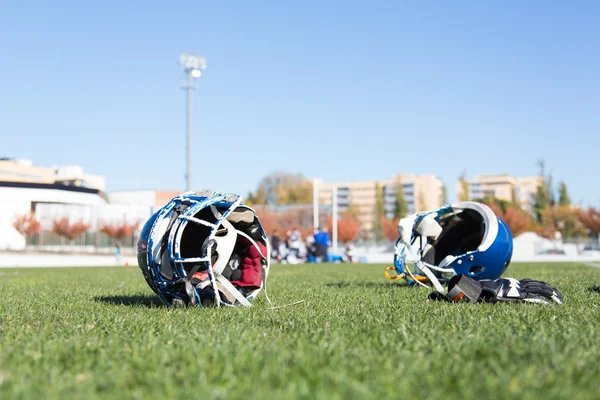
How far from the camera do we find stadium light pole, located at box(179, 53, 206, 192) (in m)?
34.6

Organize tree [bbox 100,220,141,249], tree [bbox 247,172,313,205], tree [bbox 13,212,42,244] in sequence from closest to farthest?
tree [bbox 13,212,42,244] < tree [bbox 100,220,141,249] < tree [bbox 247,172,313,205]

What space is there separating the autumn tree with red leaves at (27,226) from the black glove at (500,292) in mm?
56849

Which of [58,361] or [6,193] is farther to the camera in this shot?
[6,193]

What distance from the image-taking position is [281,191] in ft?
401

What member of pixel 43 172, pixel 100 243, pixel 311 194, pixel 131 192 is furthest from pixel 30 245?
pixel 311 194

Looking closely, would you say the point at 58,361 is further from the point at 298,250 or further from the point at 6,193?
the point at 6,193

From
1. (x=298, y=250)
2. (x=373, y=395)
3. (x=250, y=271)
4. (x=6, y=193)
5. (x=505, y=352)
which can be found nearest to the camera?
(x=373, y=395)

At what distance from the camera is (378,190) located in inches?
4970

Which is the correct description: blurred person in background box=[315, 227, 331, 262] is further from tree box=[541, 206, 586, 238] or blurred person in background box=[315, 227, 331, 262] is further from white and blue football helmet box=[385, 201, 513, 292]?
tree box=[541, 206, 586, 238]

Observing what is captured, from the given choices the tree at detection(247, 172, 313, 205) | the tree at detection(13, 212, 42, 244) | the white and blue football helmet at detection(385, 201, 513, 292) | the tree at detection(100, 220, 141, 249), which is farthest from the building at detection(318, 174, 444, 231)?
the white and blue football helmet at detection(385, 201, 513, 292)

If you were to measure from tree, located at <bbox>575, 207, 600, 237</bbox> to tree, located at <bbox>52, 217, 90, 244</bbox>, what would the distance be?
2166 inches

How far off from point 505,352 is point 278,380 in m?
1.38

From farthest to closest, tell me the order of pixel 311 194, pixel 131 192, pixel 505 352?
pixel 311 194 < pixel 131 192 < pixel 505 352

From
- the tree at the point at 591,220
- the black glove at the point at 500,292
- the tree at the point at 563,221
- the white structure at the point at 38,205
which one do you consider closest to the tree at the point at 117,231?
the white structure at the point at 38,205
